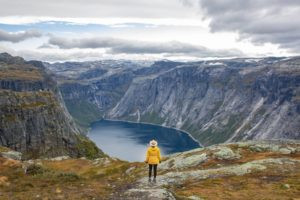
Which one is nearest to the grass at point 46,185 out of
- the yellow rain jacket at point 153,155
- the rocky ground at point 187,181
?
the rocky ground at point 187,181

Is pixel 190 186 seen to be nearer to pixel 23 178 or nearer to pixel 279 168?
pixel 279 168

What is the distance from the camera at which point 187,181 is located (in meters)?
53.2

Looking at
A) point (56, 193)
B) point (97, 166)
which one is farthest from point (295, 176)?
point (97, 166)

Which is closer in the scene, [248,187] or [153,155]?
[153,155]

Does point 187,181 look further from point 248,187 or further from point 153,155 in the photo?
point 153,155

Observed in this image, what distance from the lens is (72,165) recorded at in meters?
108

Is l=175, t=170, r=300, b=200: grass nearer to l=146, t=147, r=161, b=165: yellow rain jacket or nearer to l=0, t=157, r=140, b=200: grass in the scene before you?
l=146, t=147, r=161, b=165: yellow rain jacket

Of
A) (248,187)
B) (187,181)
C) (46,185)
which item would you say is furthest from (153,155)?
(46,185)

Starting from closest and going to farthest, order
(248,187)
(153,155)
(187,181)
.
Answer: (153,155), (248,187), (187,181)

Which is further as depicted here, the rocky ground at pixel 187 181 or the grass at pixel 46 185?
the grass at pixel 46 185

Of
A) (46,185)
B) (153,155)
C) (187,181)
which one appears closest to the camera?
(153,155)

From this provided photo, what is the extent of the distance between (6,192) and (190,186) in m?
22.3

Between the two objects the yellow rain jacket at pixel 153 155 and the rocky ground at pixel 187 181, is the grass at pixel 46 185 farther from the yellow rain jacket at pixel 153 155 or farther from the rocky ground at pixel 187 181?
the yellow rain jacket at pixel 153 155

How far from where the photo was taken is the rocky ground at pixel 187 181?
4431 cm
